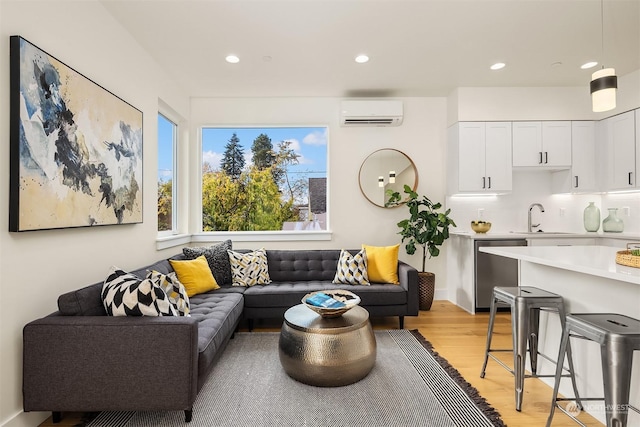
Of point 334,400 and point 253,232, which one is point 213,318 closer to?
point 334,400

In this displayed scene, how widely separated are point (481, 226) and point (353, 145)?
1941mm

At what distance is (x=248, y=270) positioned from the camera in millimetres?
3633

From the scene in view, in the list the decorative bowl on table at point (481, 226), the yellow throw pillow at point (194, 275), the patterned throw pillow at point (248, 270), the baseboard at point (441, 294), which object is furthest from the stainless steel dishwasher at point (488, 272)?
the yellow throw pillow at point (194, 275)

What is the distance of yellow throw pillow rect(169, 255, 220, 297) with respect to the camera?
313cm

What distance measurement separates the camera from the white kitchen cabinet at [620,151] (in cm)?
378

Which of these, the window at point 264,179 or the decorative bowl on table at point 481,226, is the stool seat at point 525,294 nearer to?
the decorative bowl on table at point 481,226

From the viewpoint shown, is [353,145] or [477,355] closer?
[477,355]

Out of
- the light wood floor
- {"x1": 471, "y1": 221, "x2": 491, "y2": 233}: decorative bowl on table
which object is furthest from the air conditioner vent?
the light wood floor

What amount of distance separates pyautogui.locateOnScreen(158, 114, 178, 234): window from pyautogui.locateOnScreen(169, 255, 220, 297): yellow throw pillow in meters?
0.89

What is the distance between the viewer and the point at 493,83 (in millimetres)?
4070

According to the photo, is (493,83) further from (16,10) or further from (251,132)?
(16,10)

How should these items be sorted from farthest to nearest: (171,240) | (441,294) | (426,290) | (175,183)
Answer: (441,294) < (175,183) < (426,290) < (171,240)

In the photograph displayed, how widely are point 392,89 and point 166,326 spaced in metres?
3.69

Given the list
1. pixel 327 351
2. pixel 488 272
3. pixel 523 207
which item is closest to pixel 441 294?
pixel 488 272
